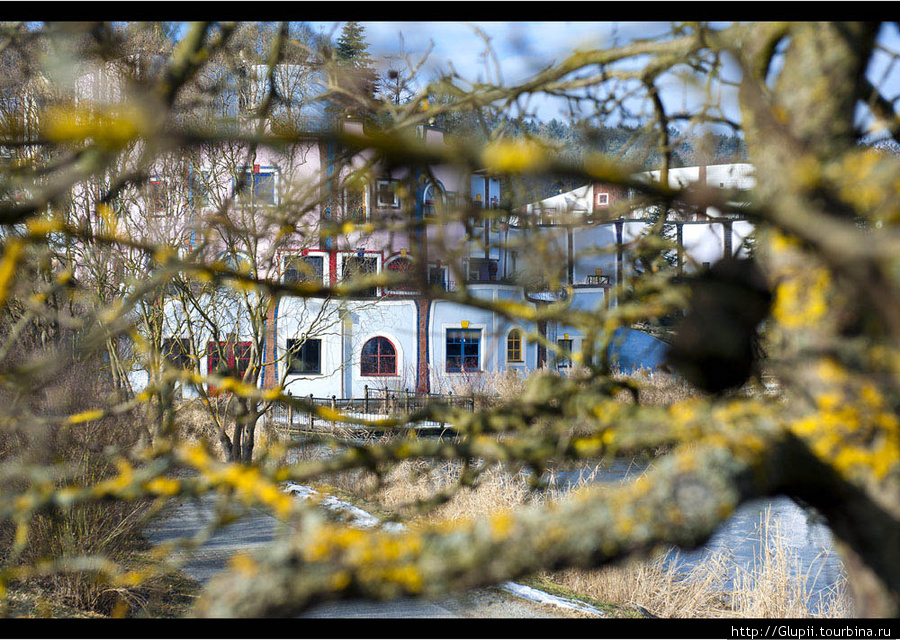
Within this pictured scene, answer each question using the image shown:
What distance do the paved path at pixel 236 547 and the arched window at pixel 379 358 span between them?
816 centimetres

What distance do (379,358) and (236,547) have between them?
32.4 feet

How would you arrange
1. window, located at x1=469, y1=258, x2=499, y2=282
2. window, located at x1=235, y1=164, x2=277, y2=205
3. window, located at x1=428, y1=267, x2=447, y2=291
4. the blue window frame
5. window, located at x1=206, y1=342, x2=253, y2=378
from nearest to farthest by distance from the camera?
1. window, located at x1=428, y1=267, x2=447, y2=291
2. window, located at x1=235, y1=164, x2=277, y2=205
3. the blue window frame
4. window, located at x1=469, y1=258, x2=499, y2=282
5. window, located at x1=206, y1=342, x2=253, y2=378

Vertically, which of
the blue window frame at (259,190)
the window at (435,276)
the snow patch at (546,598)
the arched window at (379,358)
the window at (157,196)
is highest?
the window at (157,196)

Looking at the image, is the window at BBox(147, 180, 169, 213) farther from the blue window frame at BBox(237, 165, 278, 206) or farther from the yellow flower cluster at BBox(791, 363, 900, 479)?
the yellow flower cluster at BBox(791, 363, 900, 479)

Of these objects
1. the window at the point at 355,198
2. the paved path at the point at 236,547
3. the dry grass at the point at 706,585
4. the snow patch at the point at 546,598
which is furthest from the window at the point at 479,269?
the paved path at the point at 236,547

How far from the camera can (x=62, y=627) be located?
1.46 m

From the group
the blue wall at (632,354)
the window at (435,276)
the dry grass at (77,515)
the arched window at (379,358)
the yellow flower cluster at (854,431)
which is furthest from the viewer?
the arched window at (379,358)

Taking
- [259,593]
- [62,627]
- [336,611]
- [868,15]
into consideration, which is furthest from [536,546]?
[336,611]

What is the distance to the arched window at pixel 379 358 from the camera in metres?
16.8

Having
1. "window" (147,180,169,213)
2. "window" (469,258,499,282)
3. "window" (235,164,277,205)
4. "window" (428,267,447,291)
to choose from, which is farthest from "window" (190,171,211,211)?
"window" (428,267,447,291)

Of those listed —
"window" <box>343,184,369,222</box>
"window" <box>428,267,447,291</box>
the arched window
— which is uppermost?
"window" <box>343,184,369,222</box>

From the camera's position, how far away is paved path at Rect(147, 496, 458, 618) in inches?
220

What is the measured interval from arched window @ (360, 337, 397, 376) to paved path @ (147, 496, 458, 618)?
26.8 ft

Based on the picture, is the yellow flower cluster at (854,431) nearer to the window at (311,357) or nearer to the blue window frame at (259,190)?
the blue window frame at (259,190)
